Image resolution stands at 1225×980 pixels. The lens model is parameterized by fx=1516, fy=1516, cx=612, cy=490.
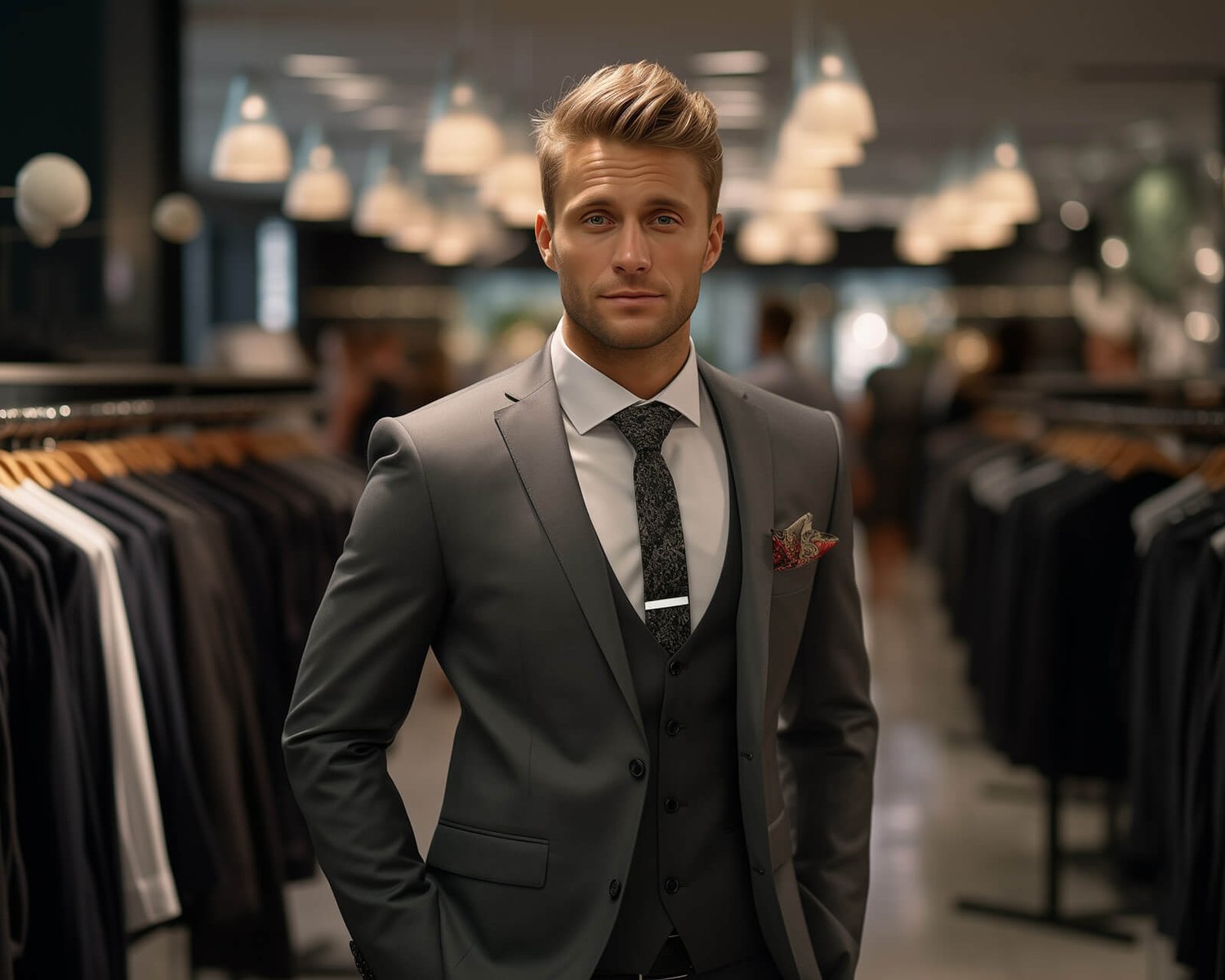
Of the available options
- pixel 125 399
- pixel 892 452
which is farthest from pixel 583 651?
pixel 892 452

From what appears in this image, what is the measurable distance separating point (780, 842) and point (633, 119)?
0.88 m

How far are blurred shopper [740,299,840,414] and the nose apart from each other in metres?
3.95

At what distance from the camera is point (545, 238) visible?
1.89 metres

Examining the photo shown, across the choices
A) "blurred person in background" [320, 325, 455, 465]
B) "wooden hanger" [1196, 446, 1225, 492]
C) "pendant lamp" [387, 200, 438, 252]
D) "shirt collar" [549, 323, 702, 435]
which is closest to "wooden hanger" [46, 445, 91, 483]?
"shirt collar" [549, 323, 702, 435]

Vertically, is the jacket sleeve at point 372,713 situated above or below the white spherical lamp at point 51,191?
below

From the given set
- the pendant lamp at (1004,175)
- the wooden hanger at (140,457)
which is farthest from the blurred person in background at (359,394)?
the wooden hanger at (140,457)

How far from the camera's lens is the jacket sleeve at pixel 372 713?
1.75m

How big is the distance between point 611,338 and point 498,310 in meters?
20.8

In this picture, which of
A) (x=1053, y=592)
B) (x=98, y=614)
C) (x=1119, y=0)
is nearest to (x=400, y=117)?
(x=1119, y=0)

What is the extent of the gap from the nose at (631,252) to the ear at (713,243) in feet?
0.46

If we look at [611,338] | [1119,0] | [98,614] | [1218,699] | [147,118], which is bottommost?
[1218,699]

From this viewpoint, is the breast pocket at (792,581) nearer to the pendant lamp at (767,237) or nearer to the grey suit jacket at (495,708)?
the grey suit jacket at (495,708)

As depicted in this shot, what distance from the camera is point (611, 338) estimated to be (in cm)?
177

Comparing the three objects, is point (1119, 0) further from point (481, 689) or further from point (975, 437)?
point (481, 689)
